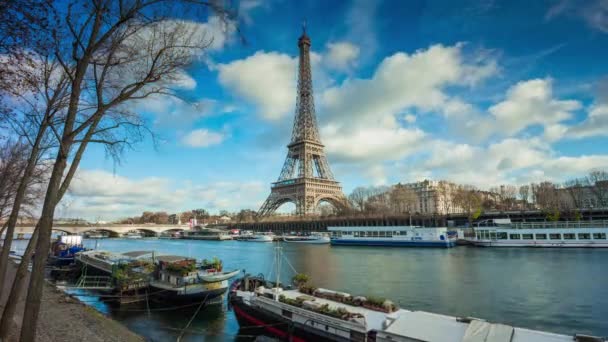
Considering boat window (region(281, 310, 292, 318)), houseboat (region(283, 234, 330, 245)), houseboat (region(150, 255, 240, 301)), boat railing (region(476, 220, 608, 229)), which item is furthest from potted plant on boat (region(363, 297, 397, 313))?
houseboat (region(283, 234, 330, 245))

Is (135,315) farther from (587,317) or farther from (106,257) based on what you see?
(587,317)

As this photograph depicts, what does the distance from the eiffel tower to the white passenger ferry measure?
63331 millimetres

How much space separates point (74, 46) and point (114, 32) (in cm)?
106

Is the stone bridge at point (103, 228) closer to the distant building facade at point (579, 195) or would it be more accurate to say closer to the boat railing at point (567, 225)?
the boat railing at point (567, 225)

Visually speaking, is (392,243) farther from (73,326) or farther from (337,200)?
(73,326)

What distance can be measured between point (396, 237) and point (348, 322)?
6679cm

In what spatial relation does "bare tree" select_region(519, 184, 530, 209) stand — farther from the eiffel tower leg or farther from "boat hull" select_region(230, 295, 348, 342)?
"boat hull" select_region(230, 295, 348, 342)

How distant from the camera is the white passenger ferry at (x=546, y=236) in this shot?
2470 inches

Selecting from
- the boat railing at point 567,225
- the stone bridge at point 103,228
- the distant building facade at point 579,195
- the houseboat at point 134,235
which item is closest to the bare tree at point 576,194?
the distant building facade at point 579,195

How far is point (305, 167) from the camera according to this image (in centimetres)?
12988

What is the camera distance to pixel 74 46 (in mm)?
9141

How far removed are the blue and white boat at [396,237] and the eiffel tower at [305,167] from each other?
4116 cm

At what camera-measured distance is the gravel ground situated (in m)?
15.3

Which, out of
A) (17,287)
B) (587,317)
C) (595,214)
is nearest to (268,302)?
(17,287)
